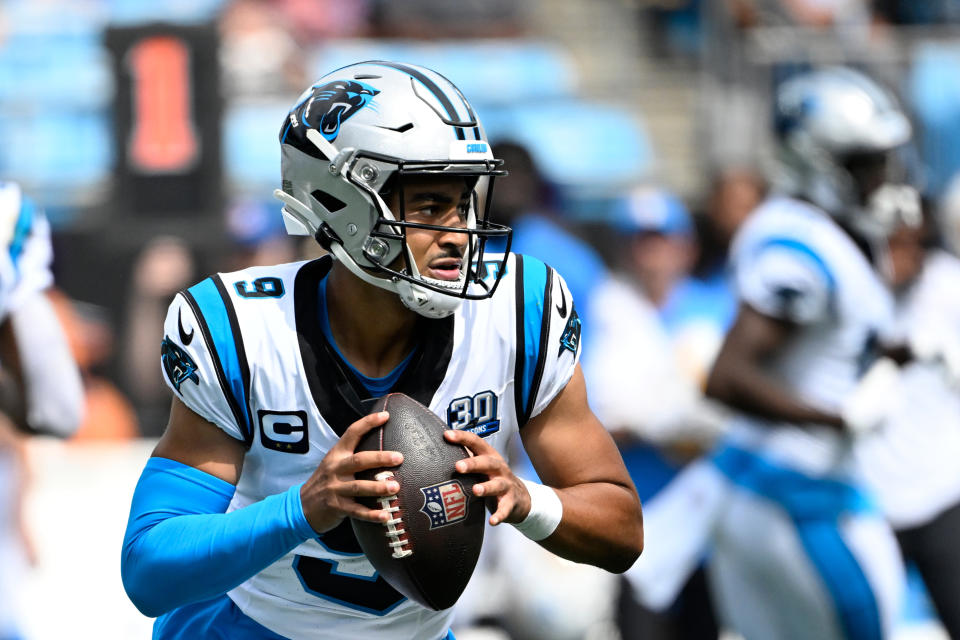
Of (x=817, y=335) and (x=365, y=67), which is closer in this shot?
(x=365, y=67)

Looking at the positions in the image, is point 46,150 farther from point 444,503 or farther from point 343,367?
point 444,503

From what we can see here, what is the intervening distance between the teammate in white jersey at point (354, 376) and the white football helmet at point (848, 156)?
1.93 metres

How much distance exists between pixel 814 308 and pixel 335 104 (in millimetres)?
2010

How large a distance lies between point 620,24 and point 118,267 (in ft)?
21.0

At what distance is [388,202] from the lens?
8.95 feet

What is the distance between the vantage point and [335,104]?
276cm

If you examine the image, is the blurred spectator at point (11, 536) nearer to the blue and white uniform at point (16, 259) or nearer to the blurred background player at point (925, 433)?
the blue and white uniform at point (16, 259)

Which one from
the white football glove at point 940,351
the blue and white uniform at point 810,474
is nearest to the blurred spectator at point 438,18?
the white football glove at point 940,351

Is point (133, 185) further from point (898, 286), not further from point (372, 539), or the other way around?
point (372, 539)

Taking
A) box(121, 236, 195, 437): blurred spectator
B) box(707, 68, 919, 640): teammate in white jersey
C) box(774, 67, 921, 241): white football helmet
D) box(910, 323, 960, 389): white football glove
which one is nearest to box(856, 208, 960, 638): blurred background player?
box(910, 323, 960, 389): white football glove

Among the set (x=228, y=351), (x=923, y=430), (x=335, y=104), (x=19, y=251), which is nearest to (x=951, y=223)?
(x=923, y=430)

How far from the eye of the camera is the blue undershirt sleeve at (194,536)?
250 cm

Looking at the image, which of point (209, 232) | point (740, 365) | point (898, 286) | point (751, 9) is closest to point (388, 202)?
point (740, 365)

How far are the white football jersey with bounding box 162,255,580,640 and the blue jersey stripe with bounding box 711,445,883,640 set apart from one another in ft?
5.40
